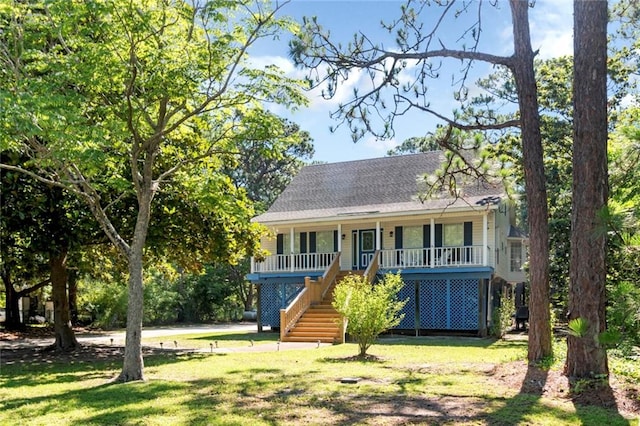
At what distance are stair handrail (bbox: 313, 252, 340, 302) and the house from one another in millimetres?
37

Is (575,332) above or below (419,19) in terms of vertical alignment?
below

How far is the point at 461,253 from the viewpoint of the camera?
2041cm

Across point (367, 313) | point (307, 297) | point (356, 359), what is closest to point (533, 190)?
point (367, 313)

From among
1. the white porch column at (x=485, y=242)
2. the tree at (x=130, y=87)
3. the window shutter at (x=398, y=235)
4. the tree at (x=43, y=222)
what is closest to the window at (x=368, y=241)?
the window shutter at (x=398, y=235)

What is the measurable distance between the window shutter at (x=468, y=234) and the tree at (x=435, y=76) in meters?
11.2

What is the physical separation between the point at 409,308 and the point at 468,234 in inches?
135

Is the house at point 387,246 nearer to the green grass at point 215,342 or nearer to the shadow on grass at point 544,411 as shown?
the green grass at point 215,342

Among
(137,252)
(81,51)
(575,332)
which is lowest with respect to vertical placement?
(575,332)

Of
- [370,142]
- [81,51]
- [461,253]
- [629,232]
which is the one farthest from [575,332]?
[461,253]

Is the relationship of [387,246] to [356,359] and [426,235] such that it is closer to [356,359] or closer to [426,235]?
[426,235]

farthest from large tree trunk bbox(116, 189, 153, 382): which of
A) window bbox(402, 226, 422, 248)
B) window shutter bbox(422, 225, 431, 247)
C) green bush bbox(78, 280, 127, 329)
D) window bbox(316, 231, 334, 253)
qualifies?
Answer: green bush bbox(78, 280, 127, 329)

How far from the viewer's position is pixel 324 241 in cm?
2380

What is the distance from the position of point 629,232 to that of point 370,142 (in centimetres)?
604

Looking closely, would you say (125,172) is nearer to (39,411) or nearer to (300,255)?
(39,411)
